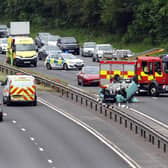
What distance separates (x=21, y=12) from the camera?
11875 cm

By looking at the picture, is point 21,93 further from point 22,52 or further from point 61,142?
point 22,52

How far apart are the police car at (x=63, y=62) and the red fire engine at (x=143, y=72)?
15817 mm

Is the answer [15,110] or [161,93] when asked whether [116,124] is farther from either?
[161,93]

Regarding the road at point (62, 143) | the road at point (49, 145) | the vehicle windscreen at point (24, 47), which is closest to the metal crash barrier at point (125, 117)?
the road at point (62, 143)

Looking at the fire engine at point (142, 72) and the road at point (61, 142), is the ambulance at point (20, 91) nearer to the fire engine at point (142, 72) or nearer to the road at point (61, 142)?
the road at point (61, 142)

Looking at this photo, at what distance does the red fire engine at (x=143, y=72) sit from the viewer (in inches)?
1865

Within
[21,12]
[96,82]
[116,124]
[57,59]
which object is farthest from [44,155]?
[21,12]

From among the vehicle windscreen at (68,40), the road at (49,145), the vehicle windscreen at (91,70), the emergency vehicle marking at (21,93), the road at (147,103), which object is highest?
the vehicle windscreen at (68,40)

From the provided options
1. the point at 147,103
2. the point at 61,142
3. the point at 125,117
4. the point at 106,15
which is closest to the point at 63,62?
the point at 147,103

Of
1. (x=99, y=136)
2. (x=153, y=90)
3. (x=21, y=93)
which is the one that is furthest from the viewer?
(x=153, y=90)

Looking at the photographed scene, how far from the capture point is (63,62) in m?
65.6

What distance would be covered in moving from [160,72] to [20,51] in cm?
2193

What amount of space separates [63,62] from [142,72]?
1818 cm

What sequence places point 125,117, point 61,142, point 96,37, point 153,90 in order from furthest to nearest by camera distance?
point 96,37, point 153,90, point 125,117, point 61,142
